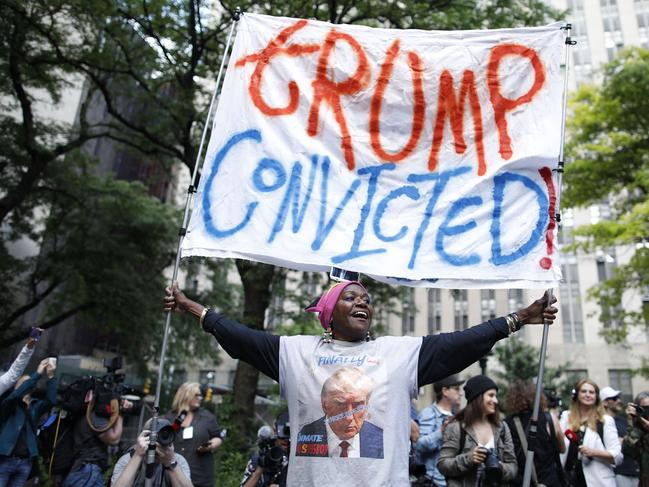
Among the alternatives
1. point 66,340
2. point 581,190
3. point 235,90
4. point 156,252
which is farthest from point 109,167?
point 235,90

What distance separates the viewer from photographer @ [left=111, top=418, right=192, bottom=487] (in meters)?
3.71

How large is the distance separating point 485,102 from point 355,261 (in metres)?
1.55

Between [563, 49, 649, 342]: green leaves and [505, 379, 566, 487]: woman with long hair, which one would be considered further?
[563, 49, 649, 342]: green leaves

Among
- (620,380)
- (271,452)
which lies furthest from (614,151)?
(620,380)

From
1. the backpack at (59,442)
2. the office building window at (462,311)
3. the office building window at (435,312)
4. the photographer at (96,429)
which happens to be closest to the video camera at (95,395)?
the photographer at (96,429)

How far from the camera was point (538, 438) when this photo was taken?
204 inches

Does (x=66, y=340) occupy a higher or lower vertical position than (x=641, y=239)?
lower

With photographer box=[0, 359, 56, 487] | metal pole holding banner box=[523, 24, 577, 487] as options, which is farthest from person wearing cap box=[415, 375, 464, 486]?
photographer box=[0, 359, 56, 487]

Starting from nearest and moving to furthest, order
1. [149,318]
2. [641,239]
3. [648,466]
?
1. [648,466]
2. [641,239]
3. [149,318]

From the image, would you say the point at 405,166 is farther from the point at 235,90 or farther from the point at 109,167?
the point at 109,167

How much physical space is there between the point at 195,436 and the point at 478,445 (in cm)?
275

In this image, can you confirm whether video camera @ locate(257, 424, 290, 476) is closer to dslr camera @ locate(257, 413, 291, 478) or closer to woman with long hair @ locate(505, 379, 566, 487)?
dslr camera @ locate(257, 413, 291, 478)

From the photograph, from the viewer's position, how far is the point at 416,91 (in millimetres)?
4297

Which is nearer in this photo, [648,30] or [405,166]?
[405,166]
